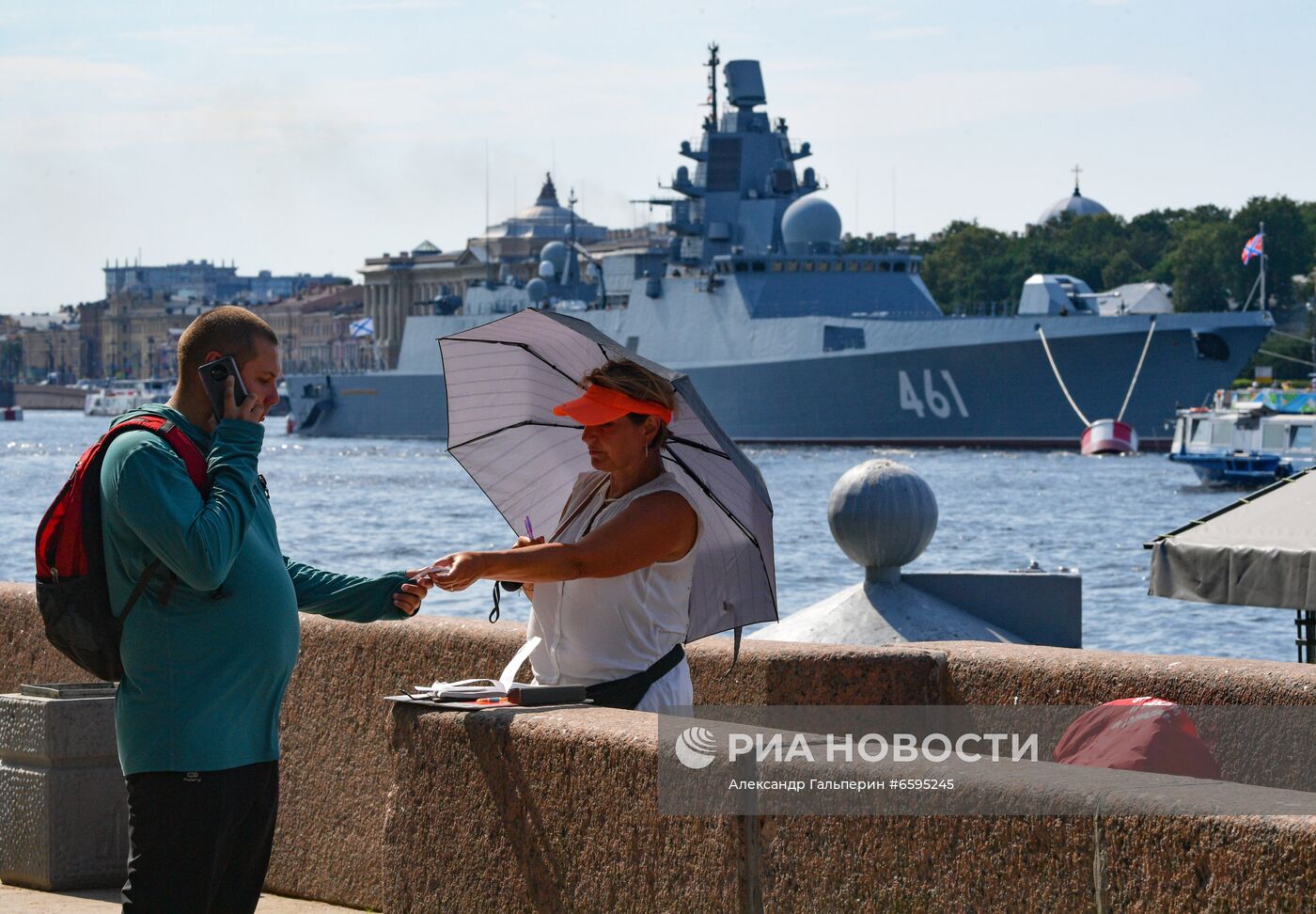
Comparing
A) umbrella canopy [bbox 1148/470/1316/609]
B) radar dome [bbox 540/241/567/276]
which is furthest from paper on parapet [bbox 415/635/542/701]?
radar dome [bbox 540/241/567/276]

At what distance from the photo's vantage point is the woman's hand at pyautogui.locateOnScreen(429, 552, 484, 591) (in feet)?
11.7

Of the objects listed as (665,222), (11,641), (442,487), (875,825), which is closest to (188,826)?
(875,825)

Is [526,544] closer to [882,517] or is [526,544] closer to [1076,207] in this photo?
[882,517]

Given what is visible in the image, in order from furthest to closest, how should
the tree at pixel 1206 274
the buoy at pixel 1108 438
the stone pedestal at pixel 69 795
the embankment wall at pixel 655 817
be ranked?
the tree at pixel 1206 274 → the buoy at pixel 1108 438 → the stone pedestal at pixel 69 795 → the embankment wall at pixel 655 817

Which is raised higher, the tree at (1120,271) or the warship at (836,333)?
the tree at (1120,271)

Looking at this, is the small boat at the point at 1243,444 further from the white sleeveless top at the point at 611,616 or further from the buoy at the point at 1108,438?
the white sleeveless top at the point at 611,616

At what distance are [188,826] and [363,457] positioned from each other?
64.6 m

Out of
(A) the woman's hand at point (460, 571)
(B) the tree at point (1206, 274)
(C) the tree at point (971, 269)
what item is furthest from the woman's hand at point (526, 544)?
(C) the tree at point (971, 269)

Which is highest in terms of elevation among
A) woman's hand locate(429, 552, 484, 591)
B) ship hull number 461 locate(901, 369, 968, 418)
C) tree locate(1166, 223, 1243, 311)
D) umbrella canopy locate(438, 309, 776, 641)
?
tree locate(1166, 223, 1243, 311)

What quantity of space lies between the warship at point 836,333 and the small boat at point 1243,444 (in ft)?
27.4

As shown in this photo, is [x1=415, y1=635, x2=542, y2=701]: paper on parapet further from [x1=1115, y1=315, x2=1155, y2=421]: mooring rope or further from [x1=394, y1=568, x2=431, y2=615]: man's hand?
[x1=1115, y1=315, x2=1155, y2=421]: mooring rope

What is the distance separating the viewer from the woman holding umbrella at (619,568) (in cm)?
357

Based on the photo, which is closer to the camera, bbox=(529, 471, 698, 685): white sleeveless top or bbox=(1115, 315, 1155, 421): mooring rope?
bbox=(529, 471, 698, 685): white sleeveless top

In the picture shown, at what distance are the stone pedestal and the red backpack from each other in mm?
1700
